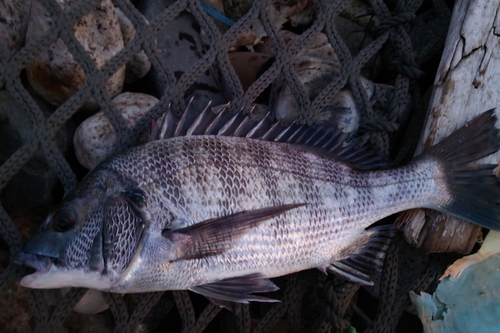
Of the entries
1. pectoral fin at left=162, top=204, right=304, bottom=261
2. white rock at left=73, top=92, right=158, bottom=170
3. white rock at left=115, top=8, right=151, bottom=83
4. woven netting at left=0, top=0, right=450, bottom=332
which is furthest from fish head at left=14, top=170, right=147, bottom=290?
white rock at left=115, top=8, right=151, bottom=83

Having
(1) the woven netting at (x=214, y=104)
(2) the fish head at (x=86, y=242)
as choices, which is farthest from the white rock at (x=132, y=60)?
(2) the fish head at (x=86, y=242)

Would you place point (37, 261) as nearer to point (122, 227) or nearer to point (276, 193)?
point (122, 227)

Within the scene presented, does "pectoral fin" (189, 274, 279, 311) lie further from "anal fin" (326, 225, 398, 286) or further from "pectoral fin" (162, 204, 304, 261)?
"anal fin" (326, 225, 398, 286)

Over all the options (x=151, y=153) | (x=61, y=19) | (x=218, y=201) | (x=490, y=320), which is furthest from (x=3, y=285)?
(x=490, y=320)

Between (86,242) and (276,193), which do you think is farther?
(276,193)

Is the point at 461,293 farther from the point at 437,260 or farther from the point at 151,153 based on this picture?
the point at 151,153

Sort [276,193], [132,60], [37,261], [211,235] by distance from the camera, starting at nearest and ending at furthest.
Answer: [37,261], [211,235], [276,193], [132,60]

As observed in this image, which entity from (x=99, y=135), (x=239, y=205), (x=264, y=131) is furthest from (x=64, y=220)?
(x=264, y=131)
